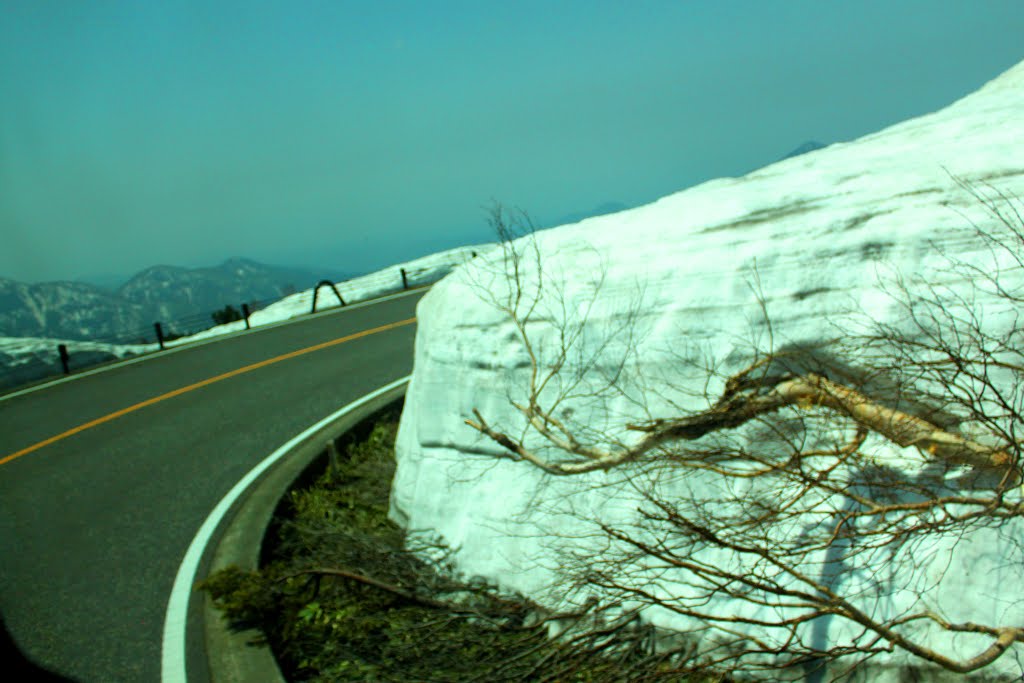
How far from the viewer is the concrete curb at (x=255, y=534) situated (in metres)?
5.35

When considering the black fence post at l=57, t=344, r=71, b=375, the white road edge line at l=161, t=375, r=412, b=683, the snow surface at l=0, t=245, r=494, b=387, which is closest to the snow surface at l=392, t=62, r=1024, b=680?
the white road edge line at l=161, t=375, r=412, b=683

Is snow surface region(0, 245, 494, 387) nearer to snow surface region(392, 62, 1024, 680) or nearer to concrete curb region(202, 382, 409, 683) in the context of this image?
concrete curb region(202, 382, 409, 683)

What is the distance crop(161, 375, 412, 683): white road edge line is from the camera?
5.52 metres

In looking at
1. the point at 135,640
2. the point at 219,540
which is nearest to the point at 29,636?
the point at 135,640

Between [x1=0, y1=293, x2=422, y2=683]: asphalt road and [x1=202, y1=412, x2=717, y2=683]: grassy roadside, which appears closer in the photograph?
[x1=202, y1=412, x2=717, y2=683]: grassy roadside

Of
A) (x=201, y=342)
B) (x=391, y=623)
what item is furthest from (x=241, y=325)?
(x=391, y=623)

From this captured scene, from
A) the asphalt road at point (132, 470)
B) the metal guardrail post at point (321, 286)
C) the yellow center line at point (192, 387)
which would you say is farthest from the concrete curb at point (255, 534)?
the metal guardrail post at point (321, 286)

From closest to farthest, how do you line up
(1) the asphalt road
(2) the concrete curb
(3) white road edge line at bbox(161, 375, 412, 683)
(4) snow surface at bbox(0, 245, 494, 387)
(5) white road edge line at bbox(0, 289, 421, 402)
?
(2) the concrete curb, (3) white road edge line at bbox(161, 375, 412, 683), (1) the asphalt road, (5) white road edge line at bbox(0, 289, 421, 402), (4) snow surface at bbox(0, 245, 494, 387)

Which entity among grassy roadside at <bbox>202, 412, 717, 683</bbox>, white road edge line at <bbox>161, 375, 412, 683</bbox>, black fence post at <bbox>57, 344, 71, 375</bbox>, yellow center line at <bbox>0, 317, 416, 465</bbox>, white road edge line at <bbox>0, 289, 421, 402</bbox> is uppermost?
black fence post at <bbox>57, 344, 71, 375</bbox>

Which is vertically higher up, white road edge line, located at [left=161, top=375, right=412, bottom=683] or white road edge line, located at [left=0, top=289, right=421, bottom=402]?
white road edge line, located at [left=0, top=289, right=421, bottom=402]

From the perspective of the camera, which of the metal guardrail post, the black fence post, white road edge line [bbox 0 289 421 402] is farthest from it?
the metal guardrail post

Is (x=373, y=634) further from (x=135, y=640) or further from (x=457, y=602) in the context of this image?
(x=135, y=640)

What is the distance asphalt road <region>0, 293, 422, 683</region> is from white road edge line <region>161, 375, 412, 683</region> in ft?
0.25

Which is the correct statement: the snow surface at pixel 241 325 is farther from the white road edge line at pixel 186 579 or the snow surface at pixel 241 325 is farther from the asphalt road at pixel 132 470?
the white road edge line at pixel 186 579
